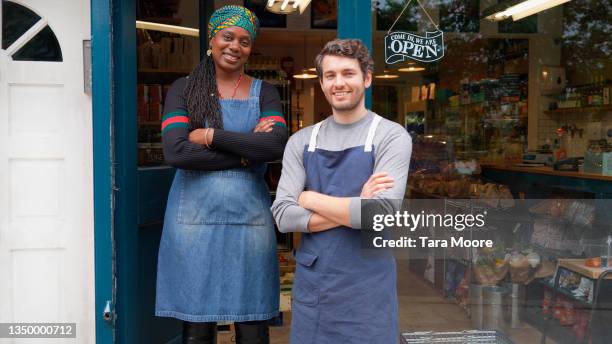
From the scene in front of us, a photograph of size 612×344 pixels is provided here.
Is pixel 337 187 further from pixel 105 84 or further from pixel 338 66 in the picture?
pixel 105 84

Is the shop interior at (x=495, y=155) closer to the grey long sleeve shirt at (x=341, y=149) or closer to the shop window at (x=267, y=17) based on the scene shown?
the grey long sleeve shirt at (x=341, y=149)

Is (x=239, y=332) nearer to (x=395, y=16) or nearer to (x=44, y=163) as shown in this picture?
(x=44, y=163)

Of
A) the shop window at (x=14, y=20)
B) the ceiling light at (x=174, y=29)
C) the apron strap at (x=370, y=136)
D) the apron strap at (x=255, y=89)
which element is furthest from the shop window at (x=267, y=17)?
the apron strap at (x=370, y=136)

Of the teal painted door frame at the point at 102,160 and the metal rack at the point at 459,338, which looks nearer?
the teal painted door frame at the point at 102,160

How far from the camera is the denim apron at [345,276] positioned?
2227mm

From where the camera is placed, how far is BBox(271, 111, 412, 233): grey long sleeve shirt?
2.16 meters

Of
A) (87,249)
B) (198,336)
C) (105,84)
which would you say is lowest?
(198,336)

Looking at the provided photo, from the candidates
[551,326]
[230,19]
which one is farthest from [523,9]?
[230,19]

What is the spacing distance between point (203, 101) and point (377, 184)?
89 cm

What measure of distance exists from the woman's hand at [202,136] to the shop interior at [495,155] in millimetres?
761

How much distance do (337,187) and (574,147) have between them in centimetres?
343

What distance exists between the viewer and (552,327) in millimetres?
3918

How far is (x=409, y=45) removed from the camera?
2959 millimetres

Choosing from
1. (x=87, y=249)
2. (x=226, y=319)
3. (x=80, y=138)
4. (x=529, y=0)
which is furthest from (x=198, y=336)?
(x=529, y=0)
